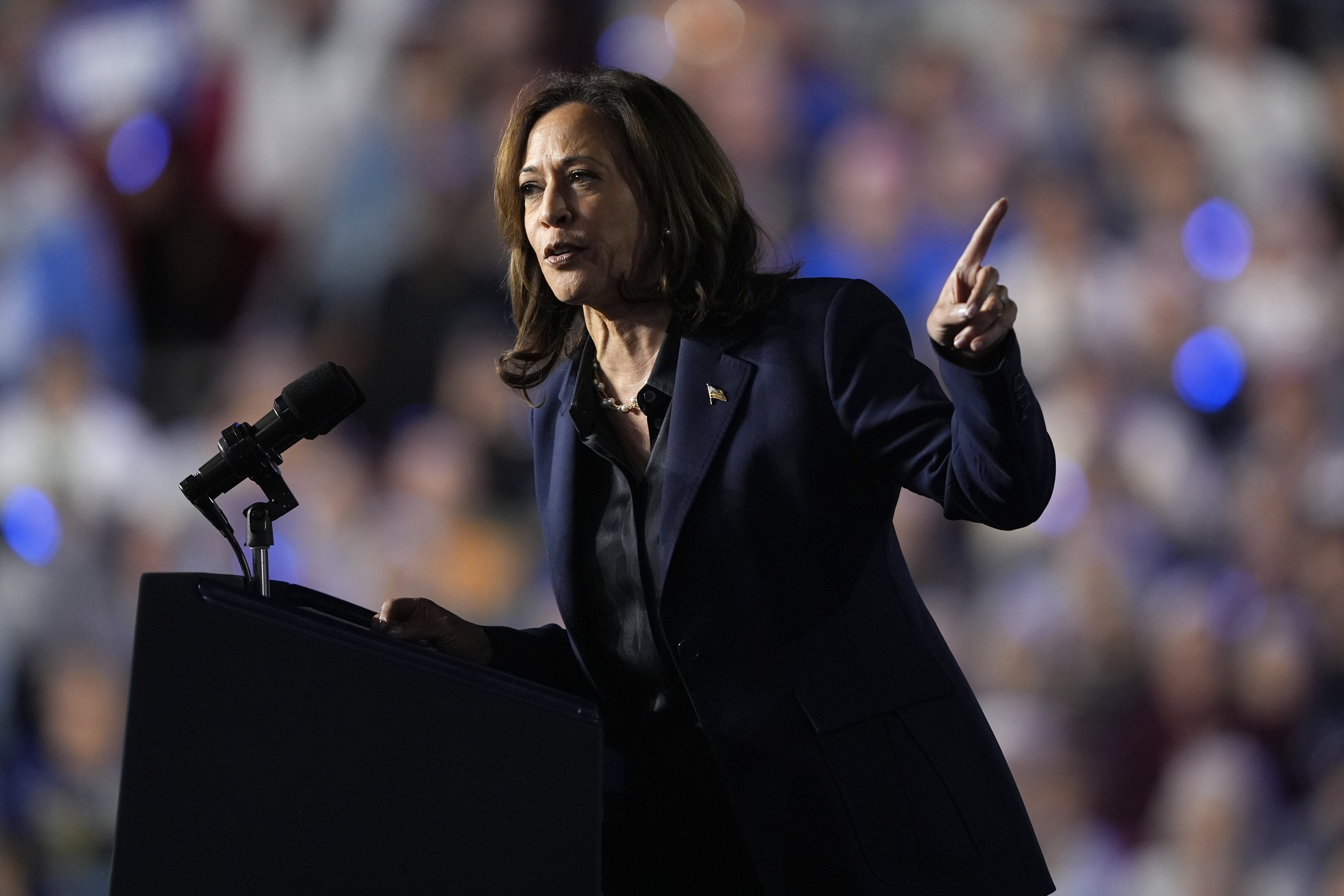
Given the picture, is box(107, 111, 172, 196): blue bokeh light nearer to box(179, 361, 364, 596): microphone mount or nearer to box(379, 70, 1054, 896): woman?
box(379, 70, 1054, 896): woman

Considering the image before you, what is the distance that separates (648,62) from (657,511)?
103 inches

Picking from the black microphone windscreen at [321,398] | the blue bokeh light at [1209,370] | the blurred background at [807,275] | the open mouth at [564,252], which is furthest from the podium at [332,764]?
the blue bokeh light at [1209,370]

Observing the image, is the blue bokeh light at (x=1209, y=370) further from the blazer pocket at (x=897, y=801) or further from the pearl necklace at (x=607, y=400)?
the blazer pocket at (x=897, y=801)

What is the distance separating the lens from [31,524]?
436 cm

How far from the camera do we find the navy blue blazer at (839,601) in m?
1.33

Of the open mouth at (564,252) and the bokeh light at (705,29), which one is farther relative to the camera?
the bokeh light at (705,29)

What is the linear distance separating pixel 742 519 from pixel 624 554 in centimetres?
19

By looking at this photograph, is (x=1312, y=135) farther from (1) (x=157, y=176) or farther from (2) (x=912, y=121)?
(1) (x=157, y=176)

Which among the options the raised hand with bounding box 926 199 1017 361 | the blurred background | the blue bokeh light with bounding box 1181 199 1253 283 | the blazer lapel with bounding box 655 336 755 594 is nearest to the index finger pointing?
the raised hand with bounding box 926 199 1017 361

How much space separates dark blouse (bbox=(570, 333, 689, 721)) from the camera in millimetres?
1481

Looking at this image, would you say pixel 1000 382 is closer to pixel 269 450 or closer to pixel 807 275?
pixel 269 450

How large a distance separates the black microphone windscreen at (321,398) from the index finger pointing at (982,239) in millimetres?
603

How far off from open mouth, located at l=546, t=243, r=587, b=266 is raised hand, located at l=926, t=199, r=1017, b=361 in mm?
493

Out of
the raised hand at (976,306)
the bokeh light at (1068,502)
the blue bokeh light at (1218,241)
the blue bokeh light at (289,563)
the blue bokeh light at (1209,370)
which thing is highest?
the blue bokeh light at (1218,241)
